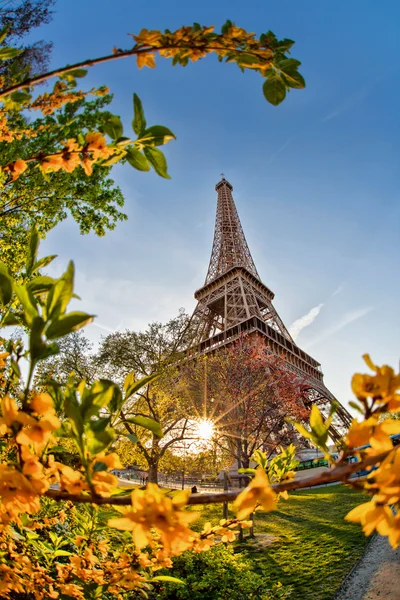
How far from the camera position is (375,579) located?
215 inches

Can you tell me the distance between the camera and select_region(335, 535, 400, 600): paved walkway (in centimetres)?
489

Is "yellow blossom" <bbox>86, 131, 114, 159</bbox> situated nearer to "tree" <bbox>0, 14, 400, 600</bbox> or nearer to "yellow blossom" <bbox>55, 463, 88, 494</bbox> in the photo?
"tree" <bbox>0, 14, 400, 600</bbox>

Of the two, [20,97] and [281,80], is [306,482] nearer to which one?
[281,80]

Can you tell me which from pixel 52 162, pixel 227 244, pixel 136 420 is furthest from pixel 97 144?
pixel 227 244

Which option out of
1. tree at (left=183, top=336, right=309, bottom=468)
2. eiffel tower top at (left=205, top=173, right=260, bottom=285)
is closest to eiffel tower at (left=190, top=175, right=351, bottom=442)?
eiffel tower top at (left=205, top=173, right=260, bottom=285)

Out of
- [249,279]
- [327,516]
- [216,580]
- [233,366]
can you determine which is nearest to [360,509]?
[216,580]

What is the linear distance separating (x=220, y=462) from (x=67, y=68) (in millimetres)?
19566

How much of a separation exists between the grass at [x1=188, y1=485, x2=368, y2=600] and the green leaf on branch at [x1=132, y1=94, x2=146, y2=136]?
6.77 m

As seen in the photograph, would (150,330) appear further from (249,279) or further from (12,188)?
(249,279)

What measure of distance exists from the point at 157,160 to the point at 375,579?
24.5 feet

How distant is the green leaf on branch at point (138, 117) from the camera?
1.01 metres

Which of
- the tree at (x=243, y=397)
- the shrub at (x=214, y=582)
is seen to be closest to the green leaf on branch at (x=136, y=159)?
the shrub at (x=214, y=582)

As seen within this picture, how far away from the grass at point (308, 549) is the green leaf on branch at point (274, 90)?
674cm

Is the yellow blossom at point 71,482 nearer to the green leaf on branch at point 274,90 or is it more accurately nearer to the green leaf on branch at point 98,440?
the green leaf on branch at point 98,440
